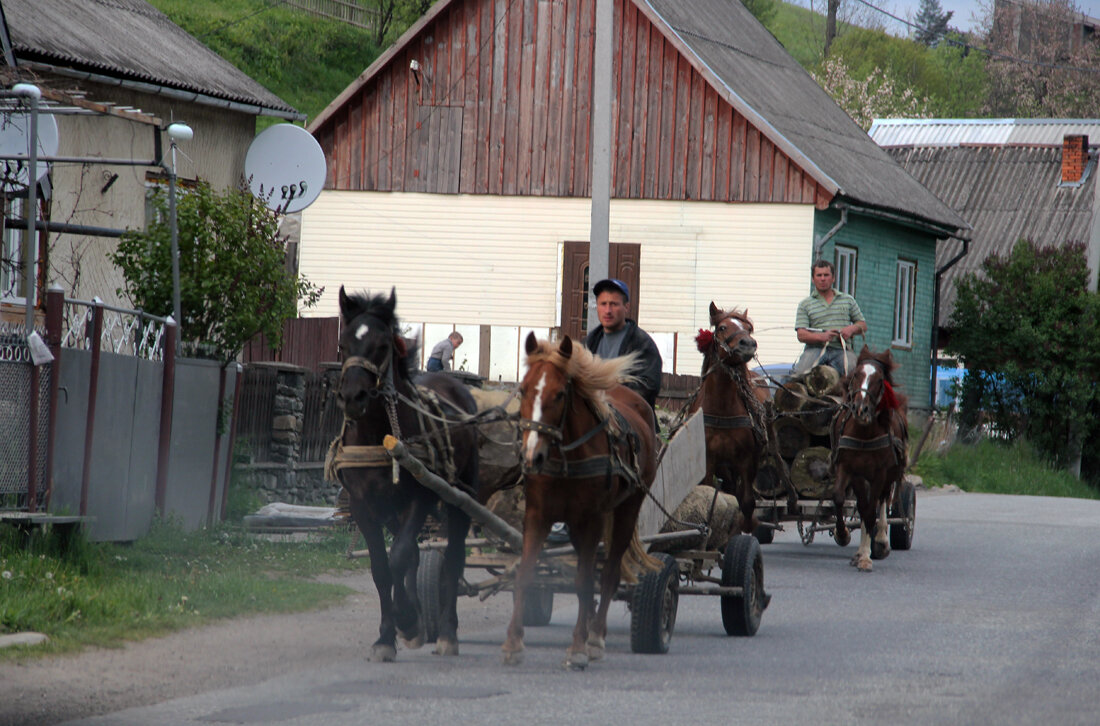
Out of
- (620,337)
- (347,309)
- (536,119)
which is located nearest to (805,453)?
(620,337)

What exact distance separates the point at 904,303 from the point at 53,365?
25.6 m

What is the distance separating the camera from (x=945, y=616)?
36.2ft

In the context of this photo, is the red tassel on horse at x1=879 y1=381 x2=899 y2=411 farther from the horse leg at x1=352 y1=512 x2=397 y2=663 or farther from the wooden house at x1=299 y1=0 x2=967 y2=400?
the wooden house at x1=299 y1=0 x2=967 y2=400

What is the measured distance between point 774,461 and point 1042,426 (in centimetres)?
2007

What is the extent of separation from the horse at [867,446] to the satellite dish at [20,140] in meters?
7.49

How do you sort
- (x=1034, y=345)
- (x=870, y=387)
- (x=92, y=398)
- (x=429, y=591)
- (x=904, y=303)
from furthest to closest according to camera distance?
(x=904, y=303)
(x=1034, y=345)
(x=870, y=387)
(x=92, y=398)
(x=429, y=591)

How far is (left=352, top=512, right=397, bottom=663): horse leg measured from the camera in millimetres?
8250

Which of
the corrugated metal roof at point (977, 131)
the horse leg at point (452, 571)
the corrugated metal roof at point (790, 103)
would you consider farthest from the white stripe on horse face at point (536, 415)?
the corrugated metal roof at point (977, 131)

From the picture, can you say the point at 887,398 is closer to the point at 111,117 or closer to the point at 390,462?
the point at 390,462

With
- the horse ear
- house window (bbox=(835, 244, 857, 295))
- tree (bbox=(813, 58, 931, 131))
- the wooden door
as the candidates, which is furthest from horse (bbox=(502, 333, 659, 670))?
tree (bbox=(813, 58, 931, 131))

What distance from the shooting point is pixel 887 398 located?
14.0m

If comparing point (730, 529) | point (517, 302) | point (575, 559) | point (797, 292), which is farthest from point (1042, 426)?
point (575, 559)

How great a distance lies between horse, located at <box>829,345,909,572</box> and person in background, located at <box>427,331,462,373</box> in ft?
34.7

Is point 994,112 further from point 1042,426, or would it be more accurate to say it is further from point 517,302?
point 517,302
